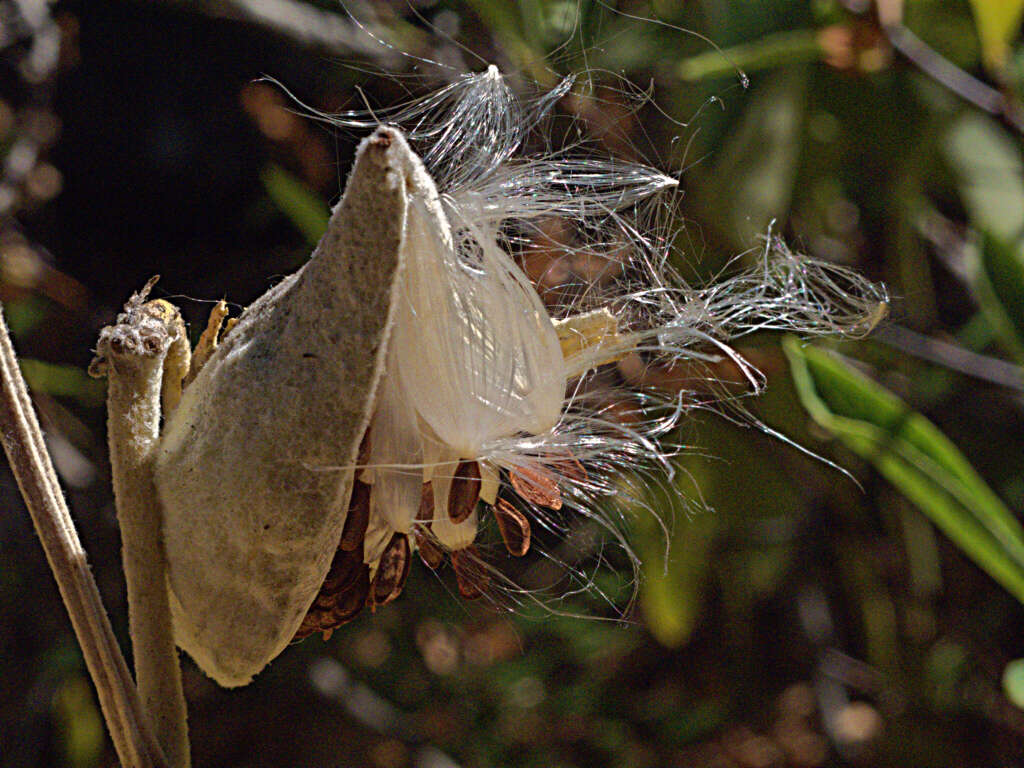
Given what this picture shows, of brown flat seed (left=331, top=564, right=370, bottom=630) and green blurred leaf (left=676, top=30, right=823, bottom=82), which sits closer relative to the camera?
brown flat seed (left=331, top=564, right=370, bottom=630)

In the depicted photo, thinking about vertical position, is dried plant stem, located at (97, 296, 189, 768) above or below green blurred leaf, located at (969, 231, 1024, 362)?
above

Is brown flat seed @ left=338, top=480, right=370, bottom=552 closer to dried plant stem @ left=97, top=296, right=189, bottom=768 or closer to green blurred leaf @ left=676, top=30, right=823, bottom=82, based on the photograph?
dried plant stem @ left=97, top=296, right=189, bottom=768

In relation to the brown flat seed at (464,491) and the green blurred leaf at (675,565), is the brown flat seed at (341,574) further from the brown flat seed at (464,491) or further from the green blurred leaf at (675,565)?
the green blurred leaf at (675,565)

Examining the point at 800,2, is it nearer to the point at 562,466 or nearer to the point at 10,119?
the point at 562,466

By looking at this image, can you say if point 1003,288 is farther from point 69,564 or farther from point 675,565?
point 69,564

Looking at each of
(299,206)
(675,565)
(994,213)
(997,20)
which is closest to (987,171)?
(994,213)

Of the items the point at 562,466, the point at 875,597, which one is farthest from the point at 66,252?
the point at 875,597

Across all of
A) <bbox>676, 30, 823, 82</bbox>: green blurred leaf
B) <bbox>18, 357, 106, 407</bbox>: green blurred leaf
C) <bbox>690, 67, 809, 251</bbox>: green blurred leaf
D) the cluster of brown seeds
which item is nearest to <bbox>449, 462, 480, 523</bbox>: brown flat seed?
the cluster of brown seeds
